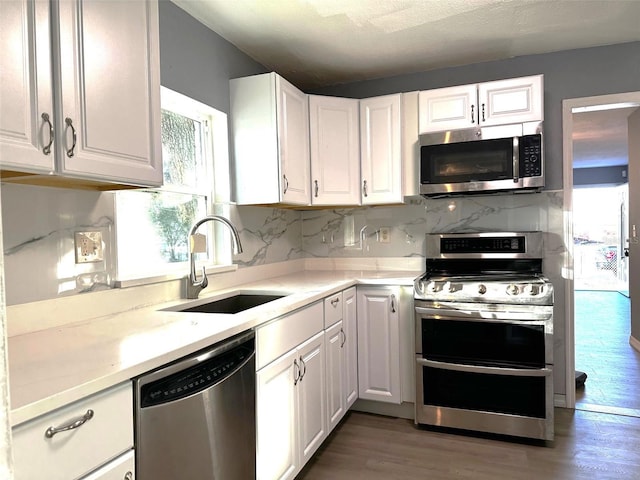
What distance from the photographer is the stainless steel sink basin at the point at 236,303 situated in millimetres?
2164

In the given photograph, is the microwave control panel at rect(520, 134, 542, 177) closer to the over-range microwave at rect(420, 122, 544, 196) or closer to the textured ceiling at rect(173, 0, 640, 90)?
the over-range microwave at rect(420, 122, 544, 196)

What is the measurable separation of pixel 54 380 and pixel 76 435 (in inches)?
4.9

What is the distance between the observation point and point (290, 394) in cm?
188

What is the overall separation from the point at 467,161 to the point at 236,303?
1657 millimetres

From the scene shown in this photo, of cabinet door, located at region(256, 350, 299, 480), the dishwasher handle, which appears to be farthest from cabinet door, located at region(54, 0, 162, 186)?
cabinet door, located at region(256, 350, 299, 480)

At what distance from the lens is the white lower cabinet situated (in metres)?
1.67

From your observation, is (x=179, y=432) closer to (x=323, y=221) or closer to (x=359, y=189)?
(x=359, y=189)

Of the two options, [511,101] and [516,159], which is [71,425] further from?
[511,101]

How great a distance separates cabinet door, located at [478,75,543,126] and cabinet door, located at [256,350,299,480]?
6.25 feet

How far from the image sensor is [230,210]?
2.59 meters

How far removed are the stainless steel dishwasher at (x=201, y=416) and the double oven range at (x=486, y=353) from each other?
1.32m

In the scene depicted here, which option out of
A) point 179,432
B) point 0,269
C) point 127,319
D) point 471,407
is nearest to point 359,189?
point 471,407

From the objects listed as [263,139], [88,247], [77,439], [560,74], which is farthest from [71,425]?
[560,74]

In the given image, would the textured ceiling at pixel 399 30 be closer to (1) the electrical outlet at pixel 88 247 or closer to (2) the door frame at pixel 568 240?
(2) the door frame at pixel 568 240
